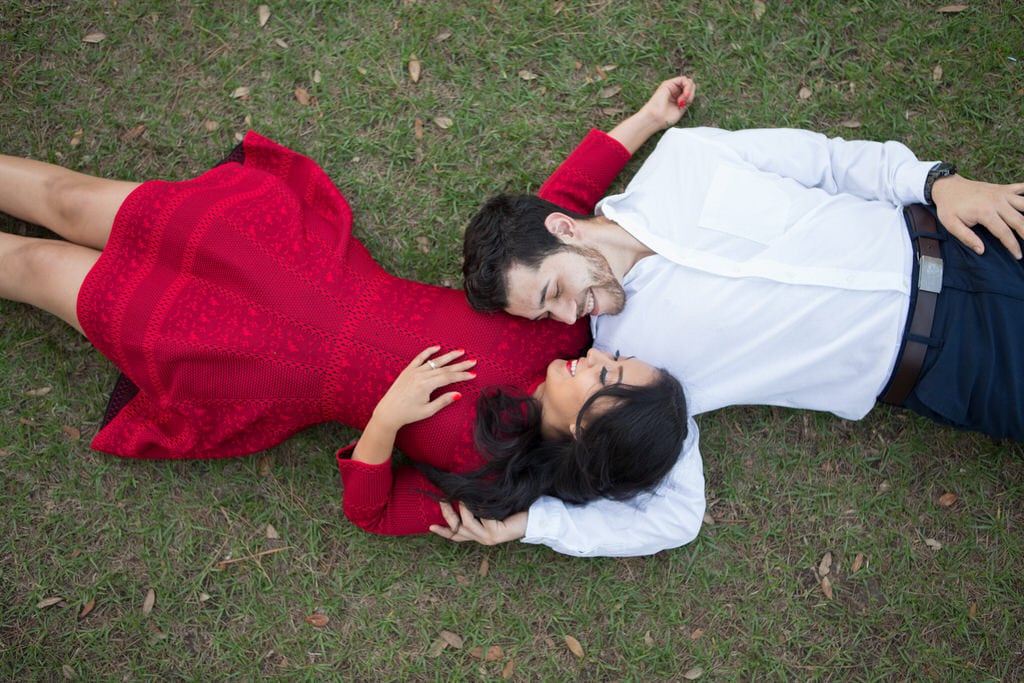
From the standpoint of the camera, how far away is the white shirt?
11.8 feet

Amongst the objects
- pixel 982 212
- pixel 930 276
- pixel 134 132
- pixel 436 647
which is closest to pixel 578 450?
pixel 436 647

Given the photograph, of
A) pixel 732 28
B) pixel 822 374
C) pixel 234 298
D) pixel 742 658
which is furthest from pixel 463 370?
pixel 732 28

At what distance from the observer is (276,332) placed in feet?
12.0

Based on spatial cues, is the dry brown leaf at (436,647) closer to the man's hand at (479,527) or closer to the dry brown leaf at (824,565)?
the man's hand at (479,527)

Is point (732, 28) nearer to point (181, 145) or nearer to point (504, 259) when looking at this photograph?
point (504, 259)

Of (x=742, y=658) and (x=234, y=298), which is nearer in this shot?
(x=234, y=298)

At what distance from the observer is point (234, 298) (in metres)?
3.70

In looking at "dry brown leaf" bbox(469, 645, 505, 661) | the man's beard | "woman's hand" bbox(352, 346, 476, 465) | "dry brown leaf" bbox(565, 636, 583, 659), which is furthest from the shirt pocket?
"dry brown leaf" bbox(469, 645, 505, 661)

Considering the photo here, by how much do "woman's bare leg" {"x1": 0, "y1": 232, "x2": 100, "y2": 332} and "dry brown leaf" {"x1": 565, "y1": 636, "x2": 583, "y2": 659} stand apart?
3.55 metres

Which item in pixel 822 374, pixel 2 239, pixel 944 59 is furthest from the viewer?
pixel 944 59

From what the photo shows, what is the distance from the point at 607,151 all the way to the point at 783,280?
1357mm

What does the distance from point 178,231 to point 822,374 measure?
3.69 meters

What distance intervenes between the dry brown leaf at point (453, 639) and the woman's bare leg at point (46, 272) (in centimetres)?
292

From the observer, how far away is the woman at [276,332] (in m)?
3.66
